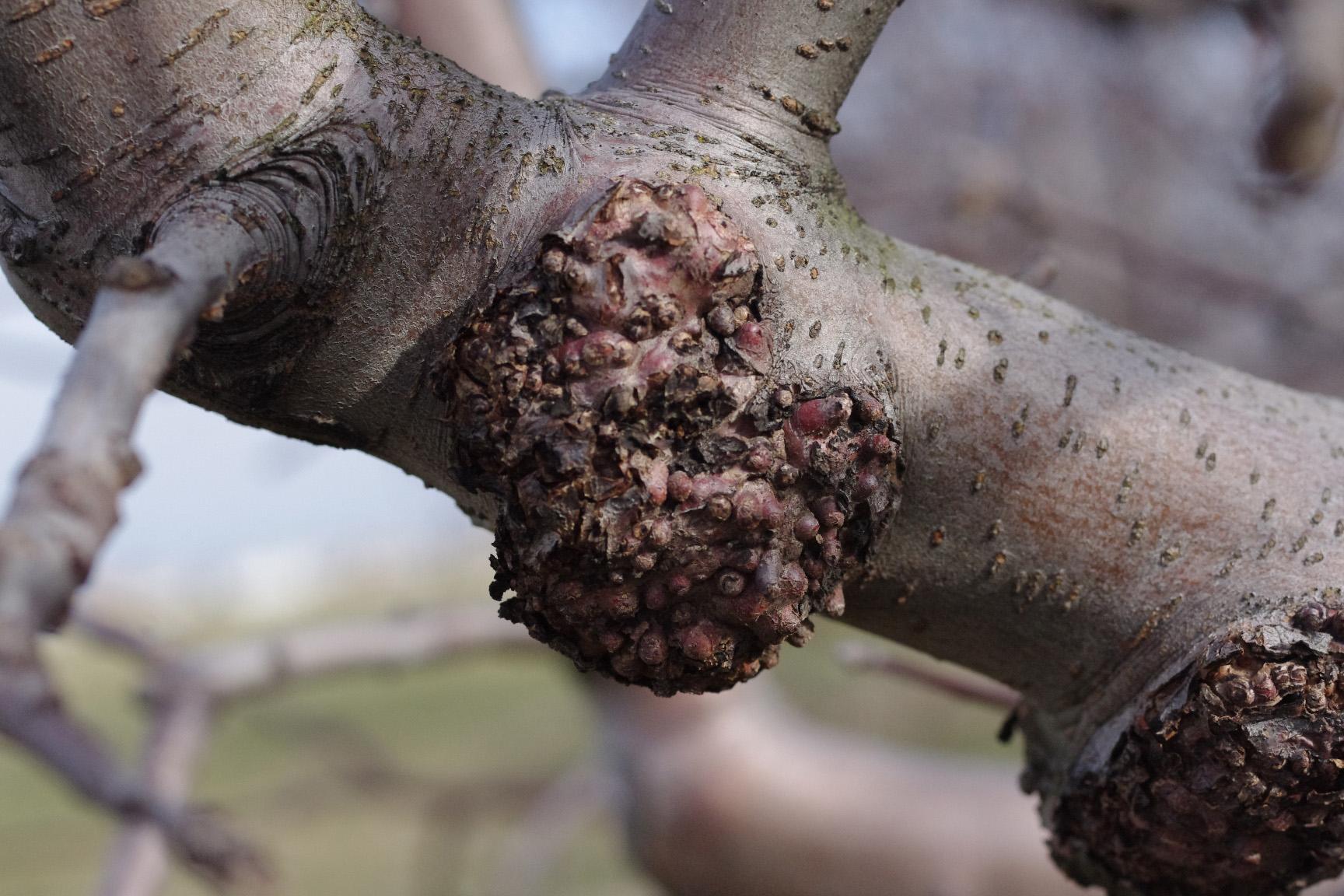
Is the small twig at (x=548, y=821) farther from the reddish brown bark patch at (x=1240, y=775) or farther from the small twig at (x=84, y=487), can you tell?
the small twig at (x=84, y=487)

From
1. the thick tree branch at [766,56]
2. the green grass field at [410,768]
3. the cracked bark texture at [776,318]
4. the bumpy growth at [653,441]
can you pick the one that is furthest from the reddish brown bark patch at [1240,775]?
the green grass field at [410,768]

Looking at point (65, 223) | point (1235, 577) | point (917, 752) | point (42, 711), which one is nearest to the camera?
point (42, 711)

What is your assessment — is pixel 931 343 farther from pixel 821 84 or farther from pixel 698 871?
pixel 698 871

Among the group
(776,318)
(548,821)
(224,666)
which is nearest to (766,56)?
(776,318)

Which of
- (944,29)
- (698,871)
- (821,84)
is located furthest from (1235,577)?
(944,29)

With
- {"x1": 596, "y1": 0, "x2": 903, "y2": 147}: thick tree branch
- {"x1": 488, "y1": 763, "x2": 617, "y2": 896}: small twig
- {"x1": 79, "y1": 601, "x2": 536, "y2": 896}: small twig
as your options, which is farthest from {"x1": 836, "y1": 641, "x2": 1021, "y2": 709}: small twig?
{"x1": 488, "y1": 763, "x2": 617, "y2": 896}: small twig
